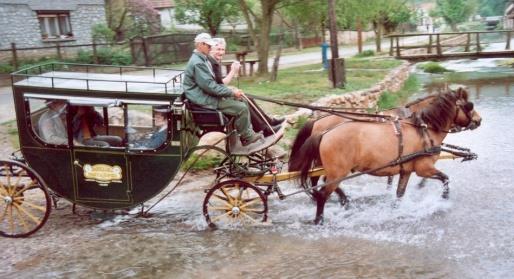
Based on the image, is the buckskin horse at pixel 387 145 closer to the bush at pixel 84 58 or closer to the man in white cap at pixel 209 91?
the man in white cap at pixel 209 91

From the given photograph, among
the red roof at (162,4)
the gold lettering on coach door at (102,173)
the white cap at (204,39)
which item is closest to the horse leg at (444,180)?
the white cap at (204,39)

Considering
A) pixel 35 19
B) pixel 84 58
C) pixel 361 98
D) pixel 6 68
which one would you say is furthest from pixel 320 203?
pixel 35 19

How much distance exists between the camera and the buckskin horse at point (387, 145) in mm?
7570

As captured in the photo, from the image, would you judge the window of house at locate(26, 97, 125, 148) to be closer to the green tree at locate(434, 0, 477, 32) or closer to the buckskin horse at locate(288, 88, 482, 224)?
the buckskin horse at locate(288, 88, 482, 224)

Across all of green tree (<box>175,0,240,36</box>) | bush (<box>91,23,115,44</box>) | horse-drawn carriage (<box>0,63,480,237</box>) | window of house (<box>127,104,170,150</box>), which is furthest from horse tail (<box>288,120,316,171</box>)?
bush (<box>91,23,115,44</box>)

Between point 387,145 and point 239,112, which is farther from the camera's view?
point 387,145

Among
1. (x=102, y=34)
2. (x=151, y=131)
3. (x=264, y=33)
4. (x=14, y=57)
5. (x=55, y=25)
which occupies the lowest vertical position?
(x=151, y=131)

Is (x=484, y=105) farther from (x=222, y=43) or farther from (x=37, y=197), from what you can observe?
(x=37, y=197)

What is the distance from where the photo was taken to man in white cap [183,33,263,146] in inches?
282

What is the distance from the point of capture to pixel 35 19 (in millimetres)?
27125

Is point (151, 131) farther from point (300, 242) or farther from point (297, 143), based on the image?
point (300, 242)

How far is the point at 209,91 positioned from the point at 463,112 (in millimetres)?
3906

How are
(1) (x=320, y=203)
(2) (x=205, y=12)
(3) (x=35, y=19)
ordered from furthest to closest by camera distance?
(2) (x=205, y=12), (3) (x=35, y=19), (1) (x=320, y=203)

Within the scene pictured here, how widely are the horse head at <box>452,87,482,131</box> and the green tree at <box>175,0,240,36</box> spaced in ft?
71.9
